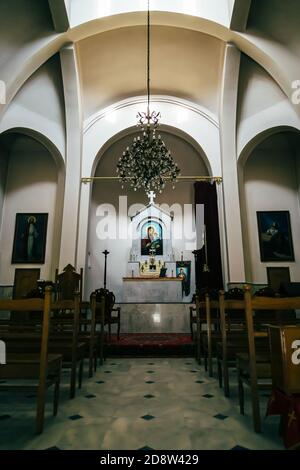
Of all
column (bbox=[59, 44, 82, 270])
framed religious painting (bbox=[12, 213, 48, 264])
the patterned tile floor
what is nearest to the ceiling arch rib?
column (bbox=[59, 44, 82, 270])

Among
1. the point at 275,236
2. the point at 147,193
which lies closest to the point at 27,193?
the point at 147,193

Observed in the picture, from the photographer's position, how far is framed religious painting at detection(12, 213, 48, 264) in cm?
883

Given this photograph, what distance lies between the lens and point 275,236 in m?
8.69

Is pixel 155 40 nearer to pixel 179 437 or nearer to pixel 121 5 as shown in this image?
pixel 121 5

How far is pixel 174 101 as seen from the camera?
30.9ft

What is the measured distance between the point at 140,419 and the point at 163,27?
8.12 metres

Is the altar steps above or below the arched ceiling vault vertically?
below

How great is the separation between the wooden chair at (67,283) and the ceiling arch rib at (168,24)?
3.86 meters

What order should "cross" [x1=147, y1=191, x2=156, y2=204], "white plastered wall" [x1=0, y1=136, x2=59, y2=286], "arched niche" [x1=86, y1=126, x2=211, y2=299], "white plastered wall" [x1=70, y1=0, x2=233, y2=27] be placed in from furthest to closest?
"arched niche" [x1=86, y1=126, x2=211, y2=299]
"cross" [x1=147, y1=191, x2=156, y2=204]
"white plastered wall" [x1=0, y1=136, x2=59, y2=286]
"white plastered wall" [x1=70, y1=0, x2=233, y2=27]

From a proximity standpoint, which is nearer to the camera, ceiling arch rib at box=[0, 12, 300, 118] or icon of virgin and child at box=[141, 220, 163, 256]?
ceiling arch rib at box=[0, 12, 300, 118]

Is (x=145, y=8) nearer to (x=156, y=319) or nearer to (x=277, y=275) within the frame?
(x=156, y=319)

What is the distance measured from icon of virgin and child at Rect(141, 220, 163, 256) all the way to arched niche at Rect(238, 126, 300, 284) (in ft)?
11.7

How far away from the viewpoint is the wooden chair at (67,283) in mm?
7404

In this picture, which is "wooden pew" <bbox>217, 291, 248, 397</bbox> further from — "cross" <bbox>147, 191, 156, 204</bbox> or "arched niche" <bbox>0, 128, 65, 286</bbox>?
"cross" <bbox>147, 191, 156, 204</bbox>
